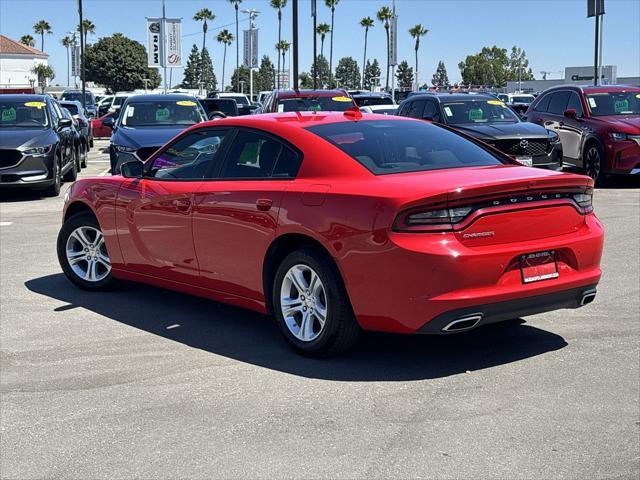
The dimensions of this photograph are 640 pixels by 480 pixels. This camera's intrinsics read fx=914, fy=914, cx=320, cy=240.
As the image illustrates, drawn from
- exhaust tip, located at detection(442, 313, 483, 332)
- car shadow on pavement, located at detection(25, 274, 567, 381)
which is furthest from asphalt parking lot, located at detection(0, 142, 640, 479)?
exhaust tip, located at detection(442, 313, 483, 332)

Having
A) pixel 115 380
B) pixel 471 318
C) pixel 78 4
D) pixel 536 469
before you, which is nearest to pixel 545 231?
pixel 471 318

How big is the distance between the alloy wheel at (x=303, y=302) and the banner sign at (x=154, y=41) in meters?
42.5

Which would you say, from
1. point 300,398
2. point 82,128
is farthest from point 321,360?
point 82,128

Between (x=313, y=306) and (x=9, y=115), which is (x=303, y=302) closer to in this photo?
(x=313, y=306)

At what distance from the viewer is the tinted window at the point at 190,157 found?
6.70 m

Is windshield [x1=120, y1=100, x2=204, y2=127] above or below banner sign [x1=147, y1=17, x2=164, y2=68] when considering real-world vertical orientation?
below

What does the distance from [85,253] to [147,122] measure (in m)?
9.03

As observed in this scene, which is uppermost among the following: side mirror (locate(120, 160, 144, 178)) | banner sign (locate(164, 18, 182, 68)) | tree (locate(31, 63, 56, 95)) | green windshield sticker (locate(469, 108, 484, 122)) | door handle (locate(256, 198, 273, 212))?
tree (locate(31, 63, 56, 95))

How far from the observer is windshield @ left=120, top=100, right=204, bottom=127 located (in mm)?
→ 16609

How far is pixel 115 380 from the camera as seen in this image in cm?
548

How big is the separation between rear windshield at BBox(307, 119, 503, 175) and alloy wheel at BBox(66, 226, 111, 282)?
8.48ft

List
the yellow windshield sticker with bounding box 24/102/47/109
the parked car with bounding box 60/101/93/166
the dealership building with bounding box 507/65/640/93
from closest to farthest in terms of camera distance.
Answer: the yellow windshield sticker with bounding box 24/102/47/109 → the parked car with bounding box 60/101/93/166 → the dealership building with bounding box 507/65/640/93

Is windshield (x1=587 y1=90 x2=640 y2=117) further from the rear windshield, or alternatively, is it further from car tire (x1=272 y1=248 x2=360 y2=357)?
car tire (x1=272 y1=248 x2=360 y2=357)

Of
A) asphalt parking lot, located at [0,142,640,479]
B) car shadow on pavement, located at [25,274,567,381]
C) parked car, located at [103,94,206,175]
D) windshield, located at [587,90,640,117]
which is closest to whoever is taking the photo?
asphalt parking lot, located at [0,142,640,479]
